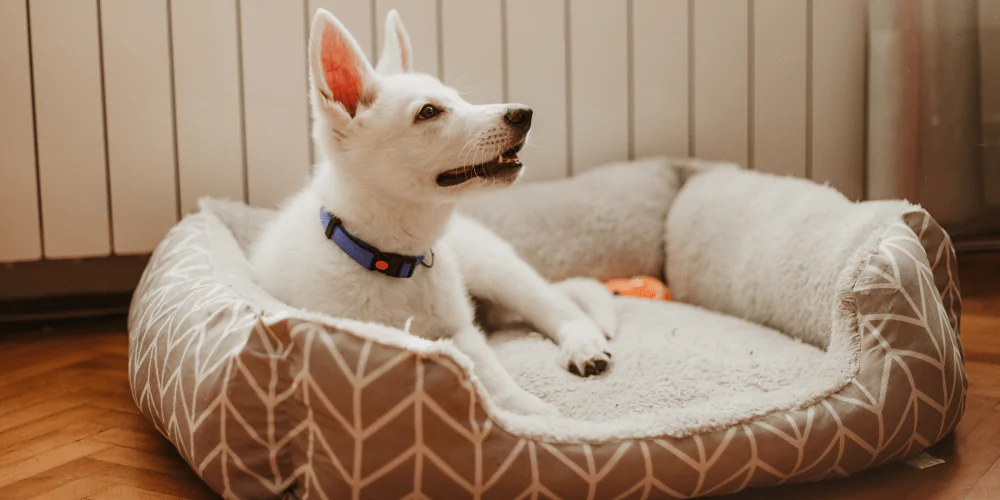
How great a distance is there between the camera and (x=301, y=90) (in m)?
2.47

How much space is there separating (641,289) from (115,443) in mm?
1426

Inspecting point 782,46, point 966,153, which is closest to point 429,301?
point 782,46

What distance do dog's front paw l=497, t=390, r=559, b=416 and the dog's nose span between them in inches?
18.5

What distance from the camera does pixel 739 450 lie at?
1244mm

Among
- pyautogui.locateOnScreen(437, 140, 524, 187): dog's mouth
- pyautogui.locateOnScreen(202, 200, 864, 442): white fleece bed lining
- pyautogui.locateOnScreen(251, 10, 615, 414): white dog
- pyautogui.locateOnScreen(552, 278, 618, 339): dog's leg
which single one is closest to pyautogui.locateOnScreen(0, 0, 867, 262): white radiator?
pyautogui.locateOnScreen(202, 200, 864, 442): white fleece bed lining

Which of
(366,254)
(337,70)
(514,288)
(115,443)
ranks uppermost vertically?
(337,70)

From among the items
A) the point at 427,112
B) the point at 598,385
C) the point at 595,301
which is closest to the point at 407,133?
the point at 427,112

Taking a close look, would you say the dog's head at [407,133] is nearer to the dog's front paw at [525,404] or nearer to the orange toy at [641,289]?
the dog's front paw at [525,404]

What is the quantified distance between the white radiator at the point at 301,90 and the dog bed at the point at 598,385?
49 cm

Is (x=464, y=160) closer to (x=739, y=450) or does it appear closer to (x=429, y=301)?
(x=429, y=301)

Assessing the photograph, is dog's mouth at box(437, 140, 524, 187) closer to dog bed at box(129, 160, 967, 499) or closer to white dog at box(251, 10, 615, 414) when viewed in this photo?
white dog at box(251, 10, 615, 414)

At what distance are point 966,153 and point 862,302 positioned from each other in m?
1.66

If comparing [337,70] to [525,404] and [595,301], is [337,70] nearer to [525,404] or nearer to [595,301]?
[525,404]

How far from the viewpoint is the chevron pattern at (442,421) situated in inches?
45.8
